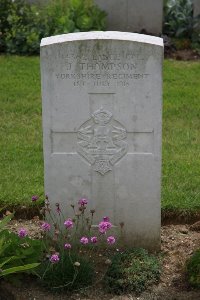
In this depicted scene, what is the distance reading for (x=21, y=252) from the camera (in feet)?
16.1

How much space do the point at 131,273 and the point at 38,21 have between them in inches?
261

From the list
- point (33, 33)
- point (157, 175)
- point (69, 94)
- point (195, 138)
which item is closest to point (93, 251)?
point (157, 175)

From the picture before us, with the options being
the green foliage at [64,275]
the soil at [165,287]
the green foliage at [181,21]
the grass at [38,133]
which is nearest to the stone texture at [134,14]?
the green foliage at [181,21]

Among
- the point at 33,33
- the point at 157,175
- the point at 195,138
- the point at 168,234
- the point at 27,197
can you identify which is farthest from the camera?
the point at 33,33

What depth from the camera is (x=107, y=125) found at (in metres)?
5.23

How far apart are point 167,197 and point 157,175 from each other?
98cm

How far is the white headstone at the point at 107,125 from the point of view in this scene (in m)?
5.12

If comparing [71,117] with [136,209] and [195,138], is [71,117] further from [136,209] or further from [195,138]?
[195,138]

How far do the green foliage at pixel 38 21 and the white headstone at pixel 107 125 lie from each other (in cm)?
566

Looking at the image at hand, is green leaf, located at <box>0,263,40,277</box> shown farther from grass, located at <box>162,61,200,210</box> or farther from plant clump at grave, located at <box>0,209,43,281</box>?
grass, located at <box>162,61,200,210</box>

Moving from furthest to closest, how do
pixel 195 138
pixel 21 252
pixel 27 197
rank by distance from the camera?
pixel 195 138 < pixel 27 197 < pixel 21 252

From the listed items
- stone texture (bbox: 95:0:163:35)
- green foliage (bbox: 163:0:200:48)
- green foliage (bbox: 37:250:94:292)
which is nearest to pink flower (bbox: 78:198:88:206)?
green foliage (bbox: 37:250:94:292)

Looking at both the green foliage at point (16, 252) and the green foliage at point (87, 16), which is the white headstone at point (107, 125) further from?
the green foliage at point (87, 16)

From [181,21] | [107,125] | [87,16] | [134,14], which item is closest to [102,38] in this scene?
[107,125]
